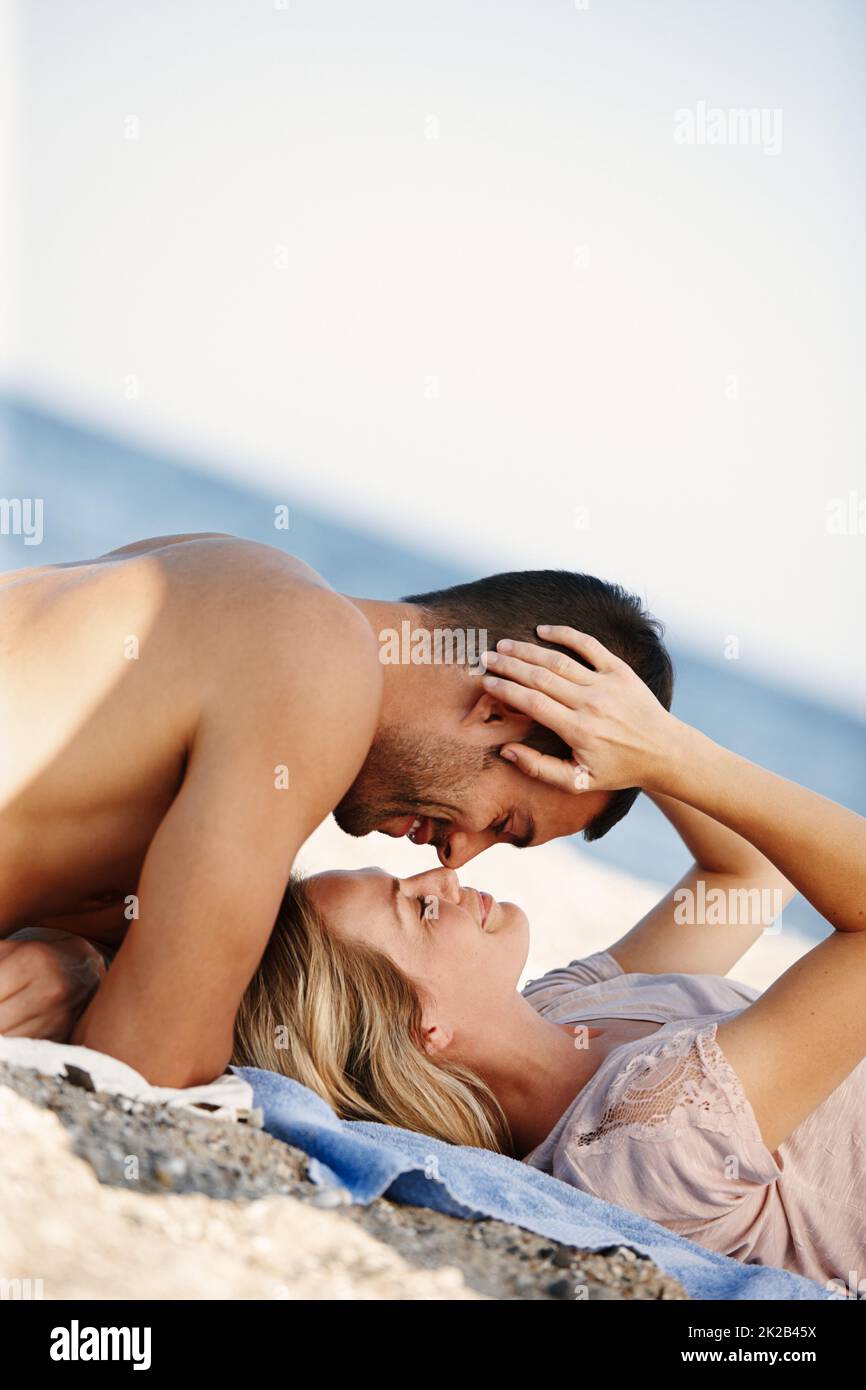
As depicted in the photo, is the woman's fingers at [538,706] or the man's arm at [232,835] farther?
the woman's fingers at [538,706]

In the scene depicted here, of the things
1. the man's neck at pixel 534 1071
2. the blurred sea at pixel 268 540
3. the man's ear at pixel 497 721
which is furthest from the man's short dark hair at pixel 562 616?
the blurred sea at pixel 268 540

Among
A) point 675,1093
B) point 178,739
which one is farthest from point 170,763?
point 675,1093

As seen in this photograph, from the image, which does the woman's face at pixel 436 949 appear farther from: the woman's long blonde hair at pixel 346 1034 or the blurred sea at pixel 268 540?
the blurred sea at pixel 268 540

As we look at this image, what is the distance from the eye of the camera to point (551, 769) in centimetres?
210

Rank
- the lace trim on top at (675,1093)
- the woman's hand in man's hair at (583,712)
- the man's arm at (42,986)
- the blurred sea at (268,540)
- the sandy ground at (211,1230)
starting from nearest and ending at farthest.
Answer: the sandy ground at (211,1230)
the man's arm at (42,986)
the lace trim on top at (675,1093)
the woman's hand in man's hair at (583,712)
the blurred sea at (268,540)

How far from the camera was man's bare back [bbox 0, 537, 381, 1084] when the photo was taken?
1.61 metres

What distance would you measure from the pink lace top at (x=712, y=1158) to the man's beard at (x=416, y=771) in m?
0.51

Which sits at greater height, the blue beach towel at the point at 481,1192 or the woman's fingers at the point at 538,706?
the woman's fingers at the point at 538,706

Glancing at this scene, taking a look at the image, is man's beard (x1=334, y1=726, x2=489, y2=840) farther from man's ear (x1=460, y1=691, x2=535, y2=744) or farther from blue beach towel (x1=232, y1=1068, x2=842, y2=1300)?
blue beach towel (x1=232, y1=1068, x2=842, y2=1300)

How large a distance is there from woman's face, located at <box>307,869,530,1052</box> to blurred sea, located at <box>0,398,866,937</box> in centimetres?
446

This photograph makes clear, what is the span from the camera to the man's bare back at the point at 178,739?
5.27 feet

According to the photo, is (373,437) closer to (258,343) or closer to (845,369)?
(258,343)

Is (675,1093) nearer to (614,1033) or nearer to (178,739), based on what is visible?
(614,1033)

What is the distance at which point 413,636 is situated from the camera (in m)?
2.14
